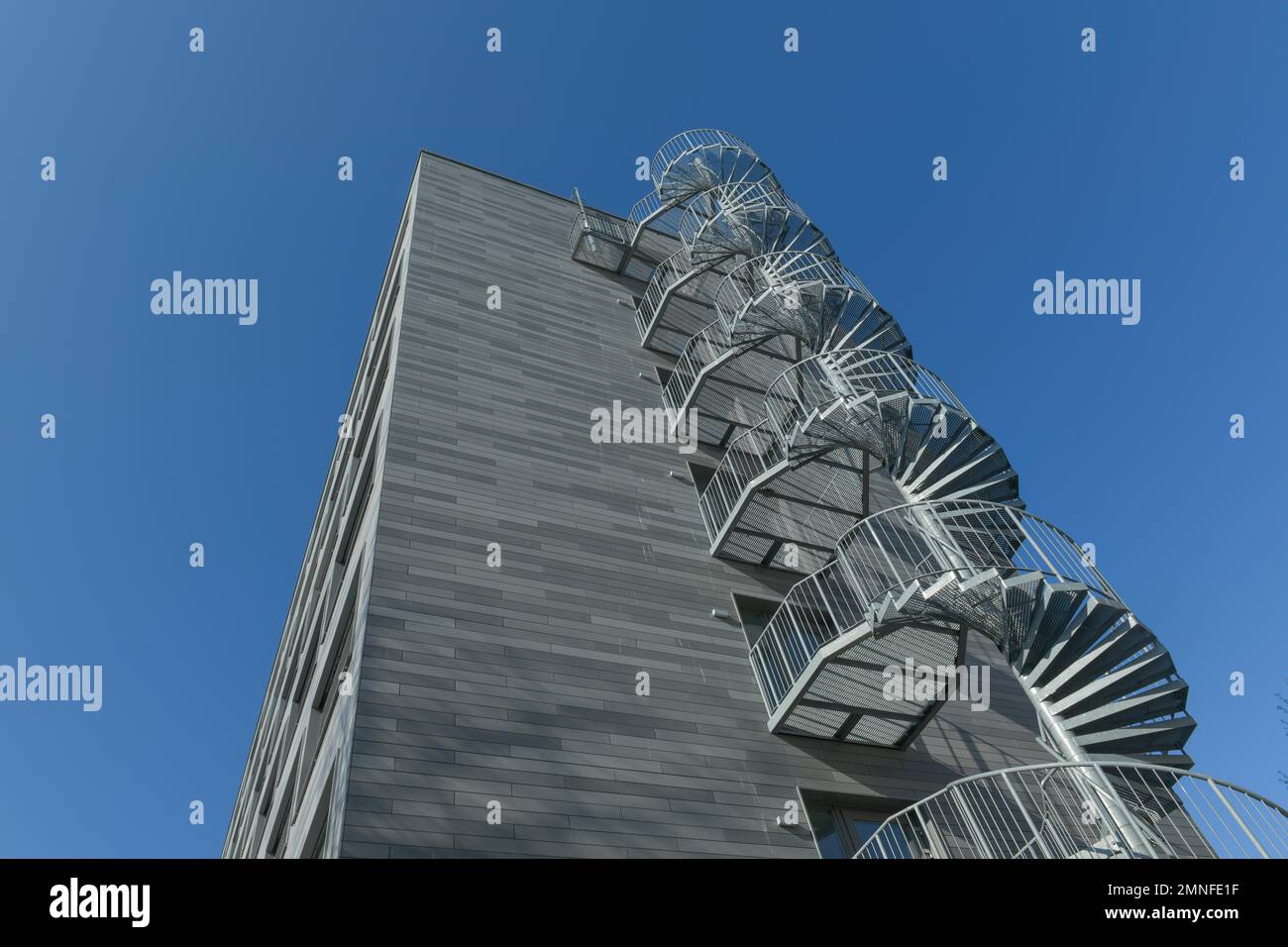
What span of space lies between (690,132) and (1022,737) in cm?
1639

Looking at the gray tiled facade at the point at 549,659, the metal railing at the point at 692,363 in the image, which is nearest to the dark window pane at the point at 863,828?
the gray tiled facade at the point at 549,659

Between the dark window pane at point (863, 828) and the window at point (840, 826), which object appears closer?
the window at point (840, 826)

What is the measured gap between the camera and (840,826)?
9.24 meters

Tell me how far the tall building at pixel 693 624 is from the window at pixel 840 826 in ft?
0.13

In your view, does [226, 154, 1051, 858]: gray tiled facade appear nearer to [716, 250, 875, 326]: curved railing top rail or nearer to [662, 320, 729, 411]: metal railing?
[662, 320, 729, 411]: metal railing

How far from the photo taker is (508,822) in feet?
24.7

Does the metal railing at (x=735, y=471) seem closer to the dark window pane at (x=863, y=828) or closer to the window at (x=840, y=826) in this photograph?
the window at (x=840, y=826)

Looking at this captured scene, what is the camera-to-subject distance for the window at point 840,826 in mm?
8992

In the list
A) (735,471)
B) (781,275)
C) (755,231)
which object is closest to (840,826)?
(735,471)

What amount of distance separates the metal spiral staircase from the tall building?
4cm

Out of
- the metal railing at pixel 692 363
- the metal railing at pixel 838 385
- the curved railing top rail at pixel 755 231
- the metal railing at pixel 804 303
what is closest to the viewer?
the metal railing at pixel 838 385

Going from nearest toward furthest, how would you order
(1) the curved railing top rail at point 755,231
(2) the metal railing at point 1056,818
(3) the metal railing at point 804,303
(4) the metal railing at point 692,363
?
(2) the metal railing at point 1056,818 < (3) the metal railing at point 804,303 < (4) the metal railing at point 692,363 < (1) the curved railing top rail at point 755,231

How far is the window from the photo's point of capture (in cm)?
899

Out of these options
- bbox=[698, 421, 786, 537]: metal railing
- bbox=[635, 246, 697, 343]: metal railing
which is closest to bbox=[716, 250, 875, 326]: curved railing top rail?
bbox=[635, 246, 697, 343]: metal railing
